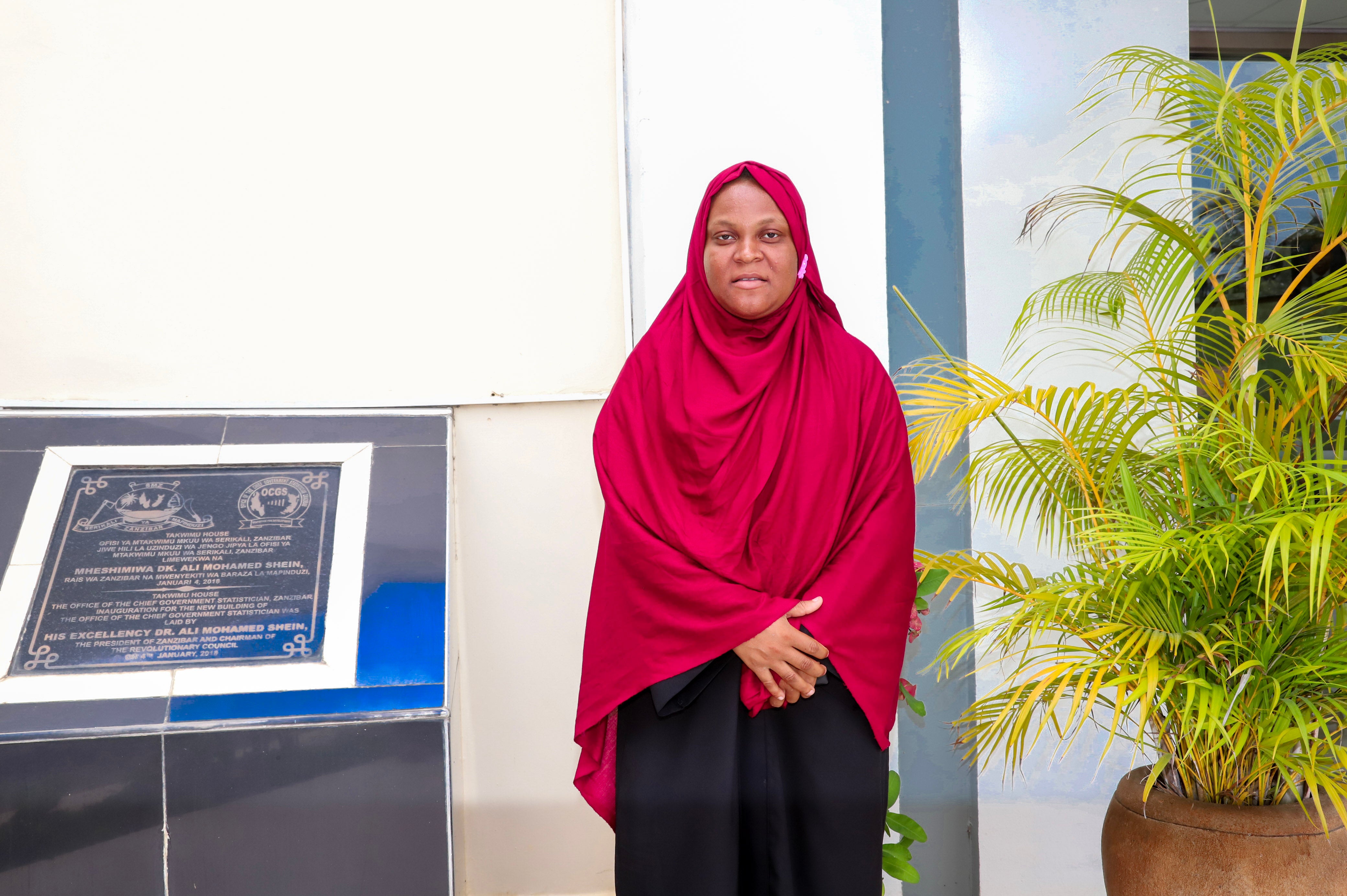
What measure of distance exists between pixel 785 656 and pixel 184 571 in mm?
1232

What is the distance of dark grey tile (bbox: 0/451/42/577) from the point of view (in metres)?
1.76

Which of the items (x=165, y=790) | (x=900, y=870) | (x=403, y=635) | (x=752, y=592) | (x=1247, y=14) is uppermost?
(x=1247, y=14)

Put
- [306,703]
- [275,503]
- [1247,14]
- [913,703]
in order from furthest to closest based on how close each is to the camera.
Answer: [1247,14] < [275,503] < [913,703] < [306,703]

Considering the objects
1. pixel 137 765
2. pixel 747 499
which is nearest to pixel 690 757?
pixel 747 499

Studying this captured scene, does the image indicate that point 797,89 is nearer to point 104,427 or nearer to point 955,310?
point 955,310

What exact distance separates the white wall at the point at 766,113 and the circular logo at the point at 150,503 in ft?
3.71

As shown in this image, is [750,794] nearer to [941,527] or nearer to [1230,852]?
[1230,852]

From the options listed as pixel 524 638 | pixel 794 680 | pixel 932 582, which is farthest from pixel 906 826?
pixel 524 638

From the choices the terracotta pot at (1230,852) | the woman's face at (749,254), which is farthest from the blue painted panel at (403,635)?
the terracotta pot at (1230,852)

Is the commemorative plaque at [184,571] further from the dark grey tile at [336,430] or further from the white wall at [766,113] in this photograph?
the white wall at [766,113]

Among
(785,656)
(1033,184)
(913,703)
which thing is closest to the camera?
(785,656)

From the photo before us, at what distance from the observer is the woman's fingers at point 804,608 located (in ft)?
4.39

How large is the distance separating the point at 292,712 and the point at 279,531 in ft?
1.49

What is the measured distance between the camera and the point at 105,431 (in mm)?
1977
